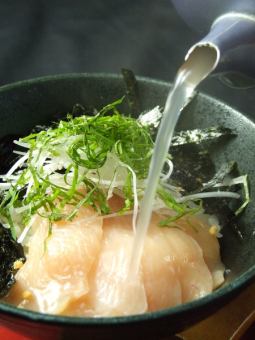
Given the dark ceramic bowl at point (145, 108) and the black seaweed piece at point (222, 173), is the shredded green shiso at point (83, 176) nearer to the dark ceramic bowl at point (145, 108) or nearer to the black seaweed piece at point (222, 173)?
the black seaweed piece at point (222, 173)

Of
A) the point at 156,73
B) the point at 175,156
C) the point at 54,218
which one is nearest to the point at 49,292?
the point at 54,218

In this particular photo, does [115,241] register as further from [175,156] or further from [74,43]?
[74,43]

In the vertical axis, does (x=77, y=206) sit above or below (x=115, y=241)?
above

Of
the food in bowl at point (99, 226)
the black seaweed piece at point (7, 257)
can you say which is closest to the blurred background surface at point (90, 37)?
the food in bowl at point (99, 226)

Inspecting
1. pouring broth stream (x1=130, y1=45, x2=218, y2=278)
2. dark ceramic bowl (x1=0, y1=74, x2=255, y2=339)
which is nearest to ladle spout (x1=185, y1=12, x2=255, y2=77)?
pouring broth stream (x1=130, y1=45, x2=218, y2=278)

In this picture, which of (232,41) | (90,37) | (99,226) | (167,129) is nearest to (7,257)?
(99,226)

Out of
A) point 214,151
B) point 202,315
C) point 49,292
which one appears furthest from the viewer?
point 214,151

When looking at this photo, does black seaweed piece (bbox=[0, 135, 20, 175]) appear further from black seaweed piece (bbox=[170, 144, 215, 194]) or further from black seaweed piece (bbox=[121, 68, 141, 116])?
black seaweed piece (bbox=[170, 144, 215, 194])
